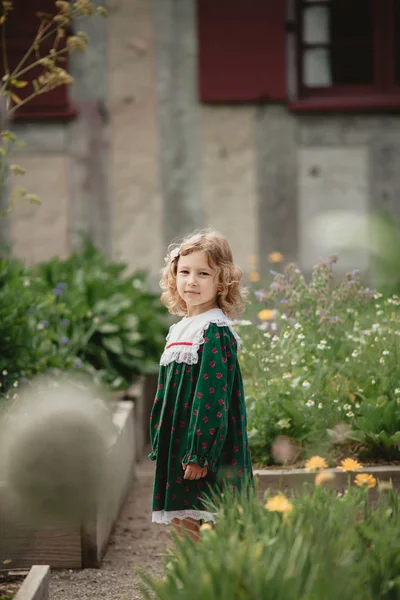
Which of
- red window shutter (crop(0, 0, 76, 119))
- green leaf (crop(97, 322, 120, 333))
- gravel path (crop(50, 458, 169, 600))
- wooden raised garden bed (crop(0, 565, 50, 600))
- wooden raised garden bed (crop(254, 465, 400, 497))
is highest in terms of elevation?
red window shutter (crop(0, 0, 76, 119))

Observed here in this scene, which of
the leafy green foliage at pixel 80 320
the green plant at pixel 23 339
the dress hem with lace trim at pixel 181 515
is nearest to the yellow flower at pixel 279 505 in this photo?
the dress hem with lace trim at pixel 181 515

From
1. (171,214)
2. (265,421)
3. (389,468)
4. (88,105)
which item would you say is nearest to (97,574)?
(265,421)

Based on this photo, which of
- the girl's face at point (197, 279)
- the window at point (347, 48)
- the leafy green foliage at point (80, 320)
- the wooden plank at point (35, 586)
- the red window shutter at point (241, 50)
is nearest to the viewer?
the wooden plank at point (35, 586)

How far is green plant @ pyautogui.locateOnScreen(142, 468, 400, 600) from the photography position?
2.08m

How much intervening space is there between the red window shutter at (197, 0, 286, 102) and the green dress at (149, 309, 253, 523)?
16.0ft

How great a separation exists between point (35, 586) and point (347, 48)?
20.5 feet

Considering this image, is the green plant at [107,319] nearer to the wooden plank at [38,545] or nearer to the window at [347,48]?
the wooden plank at [38,545]

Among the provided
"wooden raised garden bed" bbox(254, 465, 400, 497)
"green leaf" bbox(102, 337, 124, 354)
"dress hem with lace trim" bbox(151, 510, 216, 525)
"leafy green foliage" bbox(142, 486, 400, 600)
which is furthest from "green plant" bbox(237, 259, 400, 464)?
"green leaf" bbox(102, 337, 124, 354)

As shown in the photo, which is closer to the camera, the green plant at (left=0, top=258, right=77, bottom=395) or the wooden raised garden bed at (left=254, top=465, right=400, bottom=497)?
the wooden raised garden bed at (left=254, top=465, right=400, bottom=497)

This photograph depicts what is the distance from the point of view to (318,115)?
25.2 feet

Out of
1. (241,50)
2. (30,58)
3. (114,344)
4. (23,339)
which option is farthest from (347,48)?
(23,339)

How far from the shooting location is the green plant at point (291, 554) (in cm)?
208

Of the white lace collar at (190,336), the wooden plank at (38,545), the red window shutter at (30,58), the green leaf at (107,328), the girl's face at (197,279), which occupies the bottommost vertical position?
the wooden plank at (38,545)

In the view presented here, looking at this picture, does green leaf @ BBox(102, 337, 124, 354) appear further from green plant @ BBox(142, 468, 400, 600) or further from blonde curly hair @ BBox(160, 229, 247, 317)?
green plant @ BBox(142, 468, 400, 600)
